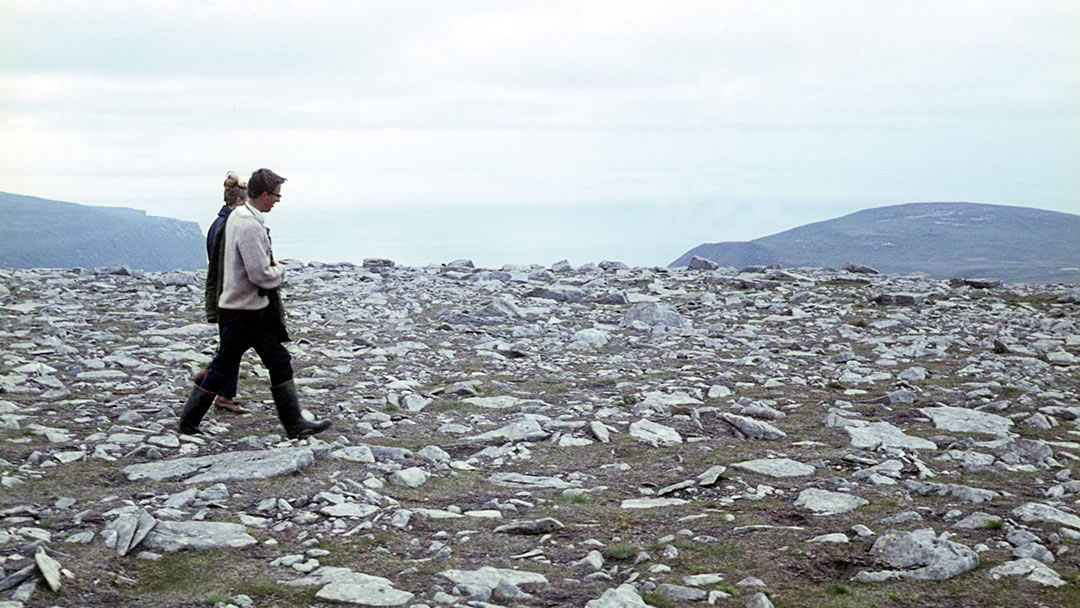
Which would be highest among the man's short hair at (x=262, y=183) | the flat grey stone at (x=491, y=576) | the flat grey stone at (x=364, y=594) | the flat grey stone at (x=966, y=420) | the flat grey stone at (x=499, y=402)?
the man's short hair at (x=262, y=183)

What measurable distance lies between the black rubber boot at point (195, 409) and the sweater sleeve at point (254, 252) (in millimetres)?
1248

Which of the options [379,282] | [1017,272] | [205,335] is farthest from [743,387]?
[1017,272]

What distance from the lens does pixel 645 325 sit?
17.2 m

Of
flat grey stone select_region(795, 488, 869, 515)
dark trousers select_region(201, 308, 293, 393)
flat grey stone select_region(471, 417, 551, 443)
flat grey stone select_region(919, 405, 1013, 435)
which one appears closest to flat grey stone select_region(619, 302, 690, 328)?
flat grey stone select_region(919, 405, 1013, 435)

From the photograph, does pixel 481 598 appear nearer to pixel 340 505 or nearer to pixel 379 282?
pixel 340 505

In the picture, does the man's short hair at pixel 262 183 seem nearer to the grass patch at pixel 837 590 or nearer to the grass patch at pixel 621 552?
the grass patch at pixel 621 552

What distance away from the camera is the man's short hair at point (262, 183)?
8.57 metres

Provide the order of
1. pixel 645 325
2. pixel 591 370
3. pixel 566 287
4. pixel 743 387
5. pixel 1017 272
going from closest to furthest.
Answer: pixel 743 387 → pixel 591 370 → pixel 645 325 → pixel 566 287 → pixel 1017 272

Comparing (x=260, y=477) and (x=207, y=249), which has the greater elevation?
(x=207, y=249)

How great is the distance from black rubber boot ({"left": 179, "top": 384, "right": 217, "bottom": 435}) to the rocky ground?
325mm

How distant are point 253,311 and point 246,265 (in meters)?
0.51

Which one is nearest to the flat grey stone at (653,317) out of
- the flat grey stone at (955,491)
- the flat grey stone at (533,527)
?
the flat grey stone at (955,491)

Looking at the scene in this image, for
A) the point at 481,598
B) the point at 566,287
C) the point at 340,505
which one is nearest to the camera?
the point at 481,598

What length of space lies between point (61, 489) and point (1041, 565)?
23.0 feet
